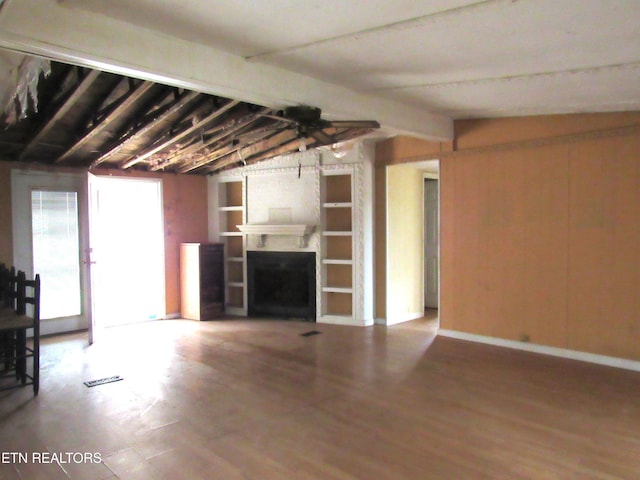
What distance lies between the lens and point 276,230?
653 cm

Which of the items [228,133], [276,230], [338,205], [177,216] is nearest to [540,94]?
[228,133]

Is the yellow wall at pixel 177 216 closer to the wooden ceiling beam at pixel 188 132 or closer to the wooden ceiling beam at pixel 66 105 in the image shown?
the wooden ceiling beam at pixel 188 132

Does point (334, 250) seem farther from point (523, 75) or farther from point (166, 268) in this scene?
point (523, 75)

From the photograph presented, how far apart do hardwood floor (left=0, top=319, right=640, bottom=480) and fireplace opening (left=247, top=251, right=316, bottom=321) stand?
5.01ft

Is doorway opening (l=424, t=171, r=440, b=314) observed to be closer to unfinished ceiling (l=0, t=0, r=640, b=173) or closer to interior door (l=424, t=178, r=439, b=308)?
interior door (l=424, t=178, r=439, b=308)

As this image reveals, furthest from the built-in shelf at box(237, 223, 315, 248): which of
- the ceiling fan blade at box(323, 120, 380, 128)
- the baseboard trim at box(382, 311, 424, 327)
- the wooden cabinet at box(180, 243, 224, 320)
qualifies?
the ceiling fan blade at box(323, 120, 380, 128)

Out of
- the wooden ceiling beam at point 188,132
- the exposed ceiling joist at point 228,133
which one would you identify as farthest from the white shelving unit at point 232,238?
the wooden ceiling beam at point 188,132

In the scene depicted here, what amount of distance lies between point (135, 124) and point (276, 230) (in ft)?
8.57

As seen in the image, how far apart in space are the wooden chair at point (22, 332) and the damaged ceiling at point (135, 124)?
1.55 metres

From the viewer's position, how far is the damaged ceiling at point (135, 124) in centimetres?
340

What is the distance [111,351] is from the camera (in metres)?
5.05

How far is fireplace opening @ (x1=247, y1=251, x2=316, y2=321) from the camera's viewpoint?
259 inches

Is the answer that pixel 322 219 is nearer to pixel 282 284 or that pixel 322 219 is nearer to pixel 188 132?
pixel 282 284

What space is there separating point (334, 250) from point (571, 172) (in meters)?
3.31
